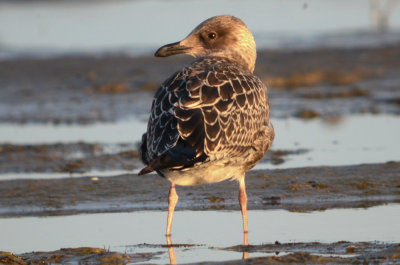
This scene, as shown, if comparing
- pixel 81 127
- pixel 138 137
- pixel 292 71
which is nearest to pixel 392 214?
pixel 138 137

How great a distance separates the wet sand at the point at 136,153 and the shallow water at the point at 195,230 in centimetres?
27

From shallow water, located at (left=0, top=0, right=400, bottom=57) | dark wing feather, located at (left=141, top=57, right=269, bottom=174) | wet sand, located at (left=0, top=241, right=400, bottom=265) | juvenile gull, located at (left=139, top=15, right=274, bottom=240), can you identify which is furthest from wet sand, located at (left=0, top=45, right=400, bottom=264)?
shallow water, located at (left=0, top=0, right=400, bottom=57)

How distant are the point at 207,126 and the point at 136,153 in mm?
5053

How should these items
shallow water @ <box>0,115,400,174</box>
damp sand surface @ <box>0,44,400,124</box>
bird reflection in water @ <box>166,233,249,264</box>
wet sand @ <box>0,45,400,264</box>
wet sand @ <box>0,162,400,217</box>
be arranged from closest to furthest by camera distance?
bird reflection in water @ <box>166,233,249,264</box> < wet sand @ <box>0,45,400,264</box> < wet sand @ <box>0,162,400,217</box> < shallow water @ <box>0,115,400,174</box> < damp sand surface @ <box>0,44,400,124</box>

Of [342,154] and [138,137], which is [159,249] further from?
[138,137]

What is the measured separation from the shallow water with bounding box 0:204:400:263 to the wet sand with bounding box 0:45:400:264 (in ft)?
0.87

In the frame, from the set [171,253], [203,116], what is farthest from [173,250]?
[203,116]

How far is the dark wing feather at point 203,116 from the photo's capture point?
742cm

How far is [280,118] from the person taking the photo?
15.2 metres

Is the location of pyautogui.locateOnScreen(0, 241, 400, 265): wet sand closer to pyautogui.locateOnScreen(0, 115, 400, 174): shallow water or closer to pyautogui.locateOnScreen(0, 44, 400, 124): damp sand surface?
pyautogui.locateOnScreen(0, 115, 400, 174): shallow water

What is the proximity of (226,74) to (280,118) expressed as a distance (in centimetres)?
711

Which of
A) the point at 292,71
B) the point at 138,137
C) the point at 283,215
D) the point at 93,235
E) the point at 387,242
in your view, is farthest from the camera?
the point at 292,71

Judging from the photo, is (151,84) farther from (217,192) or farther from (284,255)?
(284,255)

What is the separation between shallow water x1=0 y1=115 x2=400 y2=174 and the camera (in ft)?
39.7
